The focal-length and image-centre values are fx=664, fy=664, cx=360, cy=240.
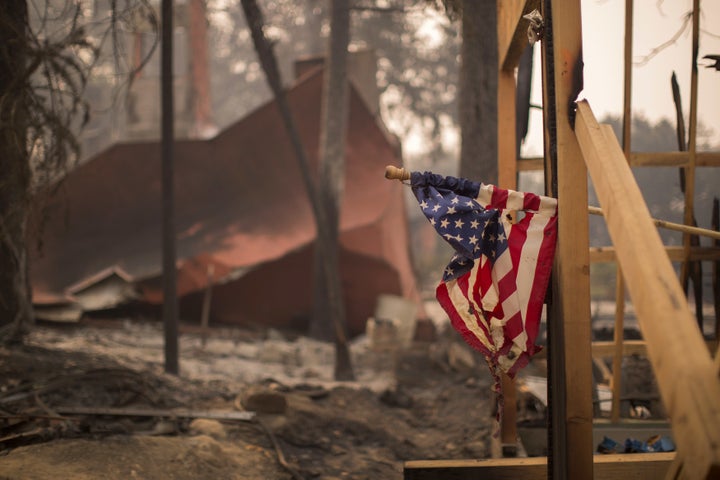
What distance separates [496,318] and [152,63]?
20598 millimetres

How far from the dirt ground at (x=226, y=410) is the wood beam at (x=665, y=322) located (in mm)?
2945

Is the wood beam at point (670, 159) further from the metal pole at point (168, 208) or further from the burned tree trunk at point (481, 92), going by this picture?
the metal pole at point (168, 208)

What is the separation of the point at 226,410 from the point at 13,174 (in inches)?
100

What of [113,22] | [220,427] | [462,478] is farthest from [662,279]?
[113,22]

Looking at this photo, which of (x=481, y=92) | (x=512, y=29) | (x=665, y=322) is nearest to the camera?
(x=665, y=322)

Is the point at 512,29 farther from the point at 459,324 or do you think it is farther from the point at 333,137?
the point at 333,137

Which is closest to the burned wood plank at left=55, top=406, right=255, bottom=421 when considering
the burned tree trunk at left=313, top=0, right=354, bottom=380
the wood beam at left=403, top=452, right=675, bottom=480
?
the wood beam at left=403, top=452, right=675, bottom=480

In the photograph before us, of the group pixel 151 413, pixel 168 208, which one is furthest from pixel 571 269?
pixel 168 208

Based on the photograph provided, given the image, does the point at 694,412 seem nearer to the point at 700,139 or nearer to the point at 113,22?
the point at 700,139

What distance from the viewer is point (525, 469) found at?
277 centimetres

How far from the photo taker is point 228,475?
398cm

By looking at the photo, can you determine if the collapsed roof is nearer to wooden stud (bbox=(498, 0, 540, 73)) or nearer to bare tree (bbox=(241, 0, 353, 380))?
bare tree (bbox=(241, 0, 353, 380))

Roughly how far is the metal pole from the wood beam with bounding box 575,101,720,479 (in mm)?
5225

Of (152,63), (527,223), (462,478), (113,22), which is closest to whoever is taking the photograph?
(527,223)
